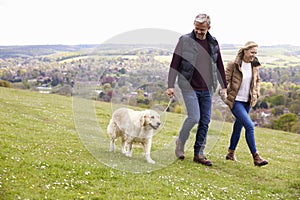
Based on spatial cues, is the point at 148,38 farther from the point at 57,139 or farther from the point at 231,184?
the point at 57,139

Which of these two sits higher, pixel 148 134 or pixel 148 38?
pixel 148 38

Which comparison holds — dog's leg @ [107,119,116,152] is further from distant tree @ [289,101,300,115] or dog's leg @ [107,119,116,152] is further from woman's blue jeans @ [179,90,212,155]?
distant tree @ [289,101,300,115]

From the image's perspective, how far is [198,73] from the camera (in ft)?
32.6

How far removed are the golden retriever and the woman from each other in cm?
249

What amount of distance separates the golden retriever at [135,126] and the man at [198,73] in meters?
0.86

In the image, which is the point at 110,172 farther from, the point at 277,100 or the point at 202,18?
the point at 277,100

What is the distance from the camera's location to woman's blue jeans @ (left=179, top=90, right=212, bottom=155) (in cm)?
986

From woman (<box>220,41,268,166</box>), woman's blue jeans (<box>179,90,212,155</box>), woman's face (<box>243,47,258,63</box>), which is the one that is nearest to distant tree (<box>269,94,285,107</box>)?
woman (<box>220,41,268,166</box>)

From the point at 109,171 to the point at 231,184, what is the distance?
317 centimetres

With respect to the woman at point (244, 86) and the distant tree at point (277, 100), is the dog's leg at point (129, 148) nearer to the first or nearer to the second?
the woman at point (244, 86)

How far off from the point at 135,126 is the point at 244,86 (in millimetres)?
3501

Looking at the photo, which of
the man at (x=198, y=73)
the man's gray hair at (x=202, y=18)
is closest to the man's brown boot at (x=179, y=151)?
the man at (x=198, y=73)

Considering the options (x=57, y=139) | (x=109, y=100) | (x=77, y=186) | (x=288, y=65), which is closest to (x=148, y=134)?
(x=109, y=100)

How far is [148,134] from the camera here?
31.8 ft
